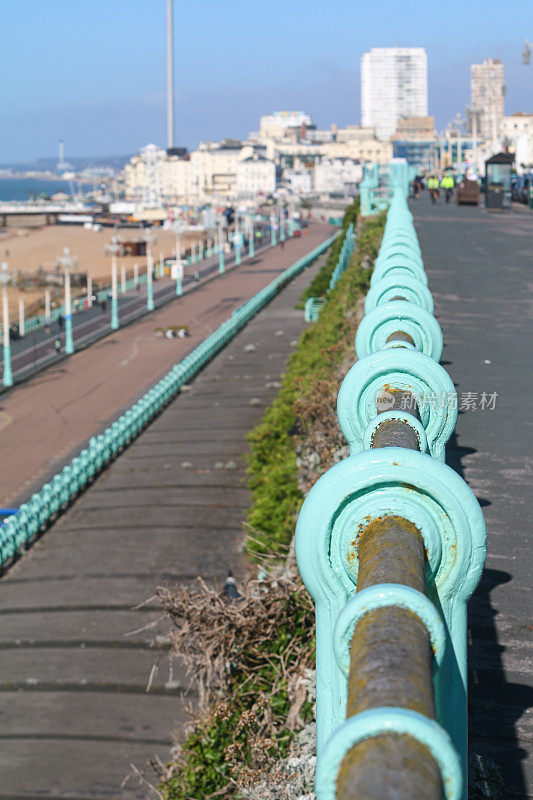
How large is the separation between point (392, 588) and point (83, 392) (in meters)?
40.4

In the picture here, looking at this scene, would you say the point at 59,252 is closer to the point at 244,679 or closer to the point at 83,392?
the point at 83,392

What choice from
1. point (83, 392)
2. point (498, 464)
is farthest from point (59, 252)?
point (498, 464)

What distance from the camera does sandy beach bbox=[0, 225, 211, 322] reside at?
82688 mm

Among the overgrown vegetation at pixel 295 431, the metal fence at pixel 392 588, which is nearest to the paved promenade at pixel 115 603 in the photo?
the overgrown vegetation at pixel 295 431

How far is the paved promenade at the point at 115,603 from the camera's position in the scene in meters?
12.7

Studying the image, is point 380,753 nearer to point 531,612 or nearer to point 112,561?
point 531,612

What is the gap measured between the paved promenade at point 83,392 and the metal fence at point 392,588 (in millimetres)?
23325

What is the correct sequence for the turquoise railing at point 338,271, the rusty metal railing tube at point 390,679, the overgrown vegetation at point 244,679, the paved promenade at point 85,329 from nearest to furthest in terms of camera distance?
the rusty metal railing tube at point 390,679, the overgrown vegetation at point 244,679, the turquoise railing at point 338,271, the paved promenade at point 85,329

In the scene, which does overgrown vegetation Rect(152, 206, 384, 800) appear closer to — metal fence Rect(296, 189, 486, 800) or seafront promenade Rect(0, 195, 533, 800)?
seafront promenade Rect(0, 195, 533, 800)

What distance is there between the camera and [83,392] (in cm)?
4162

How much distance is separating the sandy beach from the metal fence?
63857mm

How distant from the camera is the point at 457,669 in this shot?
2.81 metres

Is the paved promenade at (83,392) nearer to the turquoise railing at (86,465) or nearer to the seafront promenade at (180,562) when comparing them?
the seafront promenade at (180,562)

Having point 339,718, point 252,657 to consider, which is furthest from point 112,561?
point 339,718
